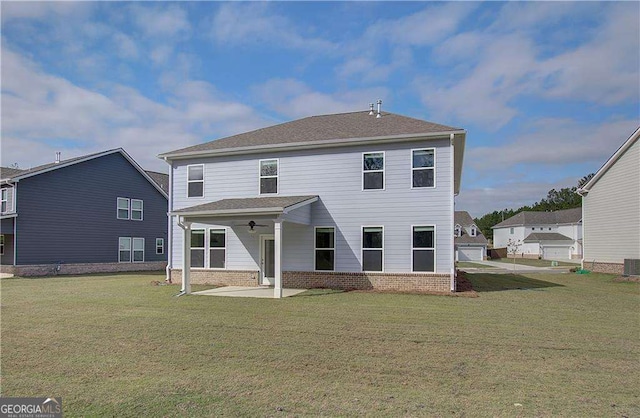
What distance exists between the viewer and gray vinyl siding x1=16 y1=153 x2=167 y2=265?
2411 centimetres

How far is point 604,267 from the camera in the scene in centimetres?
2567

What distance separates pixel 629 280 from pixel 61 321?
23.4m

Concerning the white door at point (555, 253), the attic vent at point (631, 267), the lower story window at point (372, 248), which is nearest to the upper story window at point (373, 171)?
the lower story window at point (372, 248)

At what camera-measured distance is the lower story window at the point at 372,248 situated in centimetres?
1597

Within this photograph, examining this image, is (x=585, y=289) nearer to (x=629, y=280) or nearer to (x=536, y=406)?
(x=629, y=280)

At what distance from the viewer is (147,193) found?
31.1 metres

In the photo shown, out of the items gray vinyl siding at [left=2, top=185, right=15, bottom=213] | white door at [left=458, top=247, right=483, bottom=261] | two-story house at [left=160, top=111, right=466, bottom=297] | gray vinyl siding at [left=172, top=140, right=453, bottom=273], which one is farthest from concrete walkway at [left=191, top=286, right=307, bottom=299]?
white door at [left=458, top=247, right=483, bottom=261]

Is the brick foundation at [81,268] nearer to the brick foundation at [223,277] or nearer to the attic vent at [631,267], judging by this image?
the brick foundation at [223,277]

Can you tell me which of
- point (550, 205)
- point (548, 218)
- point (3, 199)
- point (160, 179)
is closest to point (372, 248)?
point (3, 199)

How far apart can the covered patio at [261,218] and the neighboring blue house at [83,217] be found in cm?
1308

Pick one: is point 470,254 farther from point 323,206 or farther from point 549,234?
point 323,206

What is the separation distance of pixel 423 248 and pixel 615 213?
1582 centimetres

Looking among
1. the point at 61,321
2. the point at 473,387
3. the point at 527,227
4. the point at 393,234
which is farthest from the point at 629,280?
the point at 527,227

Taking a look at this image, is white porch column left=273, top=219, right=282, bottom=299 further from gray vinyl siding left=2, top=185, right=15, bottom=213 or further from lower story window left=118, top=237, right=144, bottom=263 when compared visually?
lower story window left=118, top=237, right=144, bottom=263
